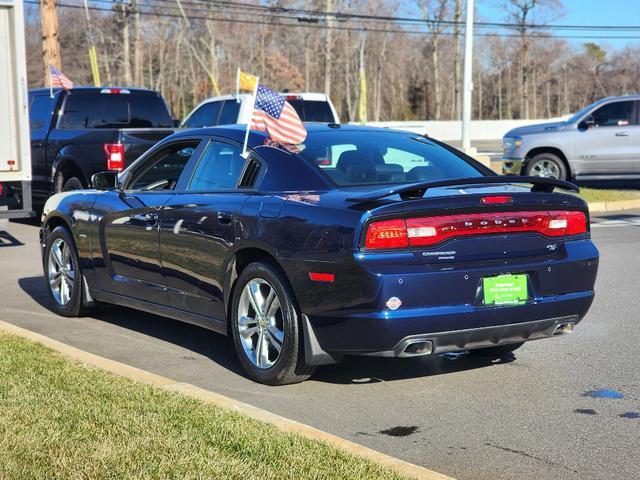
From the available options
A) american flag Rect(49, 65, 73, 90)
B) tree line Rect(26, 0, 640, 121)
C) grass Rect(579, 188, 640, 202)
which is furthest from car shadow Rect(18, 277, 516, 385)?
tree line Rect(26, 0, 640, 121)

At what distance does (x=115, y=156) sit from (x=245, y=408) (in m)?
9.50

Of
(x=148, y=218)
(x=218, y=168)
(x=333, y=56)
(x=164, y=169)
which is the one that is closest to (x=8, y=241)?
(x=164, y=169)

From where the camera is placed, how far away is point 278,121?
6.57m

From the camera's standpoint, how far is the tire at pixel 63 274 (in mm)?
8227

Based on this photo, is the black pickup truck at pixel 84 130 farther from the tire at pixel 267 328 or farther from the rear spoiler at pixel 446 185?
the rear spoiler at pixel 446 185

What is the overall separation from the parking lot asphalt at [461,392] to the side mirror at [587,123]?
11851mm

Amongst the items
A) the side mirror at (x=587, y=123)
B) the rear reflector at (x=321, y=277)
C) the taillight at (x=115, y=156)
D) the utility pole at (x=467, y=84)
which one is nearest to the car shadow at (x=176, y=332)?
the rear reflector at (x=321, y=277)

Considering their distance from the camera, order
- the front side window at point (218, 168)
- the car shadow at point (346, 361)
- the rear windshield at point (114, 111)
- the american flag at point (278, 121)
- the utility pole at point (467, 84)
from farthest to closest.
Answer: the utility pole at point (467, 84)
the rear windshield at point (114, 111)
the front side window at point (218, 168)
the american flag at point (278, 121)
the car shadow at point (346, 361)

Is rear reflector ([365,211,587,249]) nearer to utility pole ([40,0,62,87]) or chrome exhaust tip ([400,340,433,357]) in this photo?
chrome exhaust tip ([400,340,433,357])

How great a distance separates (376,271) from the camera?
5.33 meters

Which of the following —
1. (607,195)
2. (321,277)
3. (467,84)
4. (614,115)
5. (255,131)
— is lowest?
(607,195)

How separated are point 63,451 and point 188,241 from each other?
250cm

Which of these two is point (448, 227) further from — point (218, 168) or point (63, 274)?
point (63, 274)

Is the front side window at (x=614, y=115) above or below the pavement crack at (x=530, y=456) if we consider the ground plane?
above
